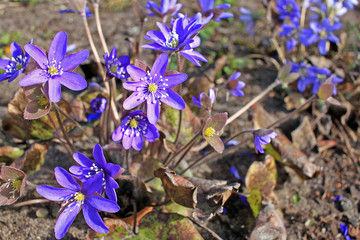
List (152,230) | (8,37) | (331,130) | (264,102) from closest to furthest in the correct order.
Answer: (152,230)
(331,130)
(264,102)
(8,37)

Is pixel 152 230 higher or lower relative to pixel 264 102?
higher

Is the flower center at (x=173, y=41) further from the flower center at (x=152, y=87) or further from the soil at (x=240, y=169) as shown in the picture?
the soil at (x=240, y=169)

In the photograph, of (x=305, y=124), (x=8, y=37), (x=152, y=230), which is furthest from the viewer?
(x=8, y=37)

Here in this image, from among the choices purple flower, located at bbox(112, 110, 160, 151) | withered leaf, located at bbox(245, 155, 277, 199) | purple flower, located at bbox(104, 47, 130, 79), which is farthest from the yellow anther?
withered leaf, located at bbox(245, 155, 277, 199)

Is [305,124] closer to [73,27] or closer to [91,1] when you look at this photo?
[91,1]

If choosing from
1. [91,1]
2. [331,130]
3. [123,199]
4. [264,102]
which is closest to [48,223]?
[123,199]

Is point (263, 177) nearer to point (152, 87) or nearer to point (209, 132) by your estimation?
point (209, 132)
